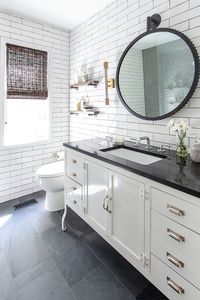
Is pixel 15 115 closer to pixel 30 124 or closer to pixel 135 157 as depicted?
pixel 30 124

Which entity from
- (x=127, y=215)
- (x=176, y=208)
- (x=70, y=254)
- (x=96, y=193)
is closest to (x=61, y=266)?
(x=70, y=254)

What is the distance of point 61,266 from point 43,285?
0.64 feet

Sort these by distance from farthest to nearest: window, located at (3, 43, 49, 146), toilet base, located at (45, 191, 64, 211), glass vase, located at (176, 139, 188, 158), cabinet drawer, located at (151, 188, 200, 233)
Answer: window, located at (3, 43, 49, 146) < toilet base, located at (45, 191, 64, 211) < glass vase, located at (176, 139, 188, 158) < cabinet drawer, located at (151, 188, 200, 233)

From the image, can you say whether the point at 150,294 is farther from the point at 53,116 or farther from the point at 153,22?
the point at 53,116

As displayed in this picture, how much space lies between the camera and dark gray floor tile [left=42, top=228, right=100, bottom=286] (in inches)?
59.8

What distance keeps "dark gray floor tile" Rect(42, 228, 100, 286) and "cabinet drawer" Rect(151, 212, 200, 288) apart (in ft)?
2.24

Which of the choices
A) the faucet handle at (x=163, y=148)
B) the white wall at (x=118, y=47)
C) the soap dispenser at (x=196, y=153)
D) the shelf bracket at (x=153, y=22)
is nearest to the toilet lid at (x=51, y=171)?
the white wall at (x=118, y=47)

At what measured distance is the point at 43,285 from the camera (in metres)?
1.41

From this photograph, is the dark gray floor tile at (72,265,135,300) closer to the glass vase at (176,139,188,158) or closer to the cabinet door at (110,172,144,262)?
the cabinet door at (110,172,144,262)

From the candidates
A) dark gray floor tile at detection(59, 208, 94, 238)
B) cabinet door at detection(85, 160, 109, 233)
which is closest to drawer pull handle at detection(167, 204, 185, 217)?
cabinet door at detection(85, 160, 109, 233)

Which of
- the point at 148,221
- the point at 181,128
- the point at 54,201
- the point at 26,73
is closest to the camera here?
the point at 148,221

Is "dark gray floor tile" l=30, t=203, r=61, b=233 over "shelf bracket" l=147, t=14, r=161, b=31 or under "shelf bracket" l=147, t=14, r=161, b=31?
under

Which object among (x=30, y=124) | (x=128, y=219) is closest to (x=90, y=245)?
(x=128, y=219)

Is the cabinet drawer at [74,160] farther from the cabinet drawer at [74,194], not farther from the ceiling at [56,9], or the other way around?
the ceiling at [56,9]
